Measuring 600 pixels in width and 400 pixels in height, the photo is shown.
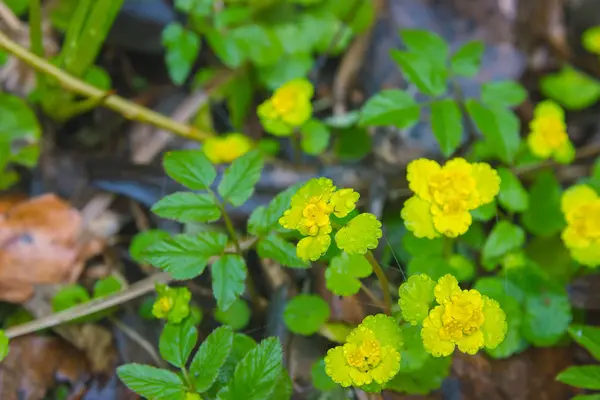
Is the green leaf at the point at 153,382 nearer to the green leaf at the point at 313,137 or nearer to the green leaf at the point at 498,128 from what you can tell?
the green leaf at the point at 313,137

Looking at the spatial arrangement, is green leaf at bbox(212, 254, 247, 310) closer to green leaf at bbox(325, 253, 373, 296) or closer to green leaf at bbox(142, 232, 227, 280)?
green leaf at bbox(142, 232, 227, 280)

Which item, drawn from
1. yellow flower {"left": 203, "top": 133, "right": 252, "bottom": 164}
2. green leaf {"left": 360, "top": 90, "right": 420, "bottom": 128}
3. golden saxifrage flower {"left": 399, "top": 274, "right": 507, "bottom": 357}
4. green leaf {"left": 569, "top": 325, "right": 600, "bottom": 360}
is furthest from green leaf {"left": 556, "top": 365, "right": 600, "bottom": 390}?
yellow flower {"left": 203, "top": 133, "right": 252, "bottom": 164}

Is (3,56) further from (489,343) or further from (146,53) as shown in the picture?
(489,343)

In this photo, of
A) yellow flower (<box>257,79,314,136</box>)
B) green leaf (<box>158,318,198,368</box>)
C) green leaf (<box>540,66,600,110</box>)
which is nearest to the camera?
green leaf (<box>158,318,198,368</box>)

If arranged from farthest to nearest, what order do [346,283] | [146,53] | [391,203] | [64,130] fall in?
[146,53] → [64,130] → [391,203] → [346,283]

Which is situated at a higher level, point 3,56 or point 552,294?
point 3,56

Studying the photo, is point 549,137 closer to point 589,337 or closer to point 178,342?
point 589,337

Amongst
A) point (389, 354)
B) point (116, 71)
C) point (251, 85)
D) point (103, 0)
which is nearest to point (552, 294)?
point (389, 354)
